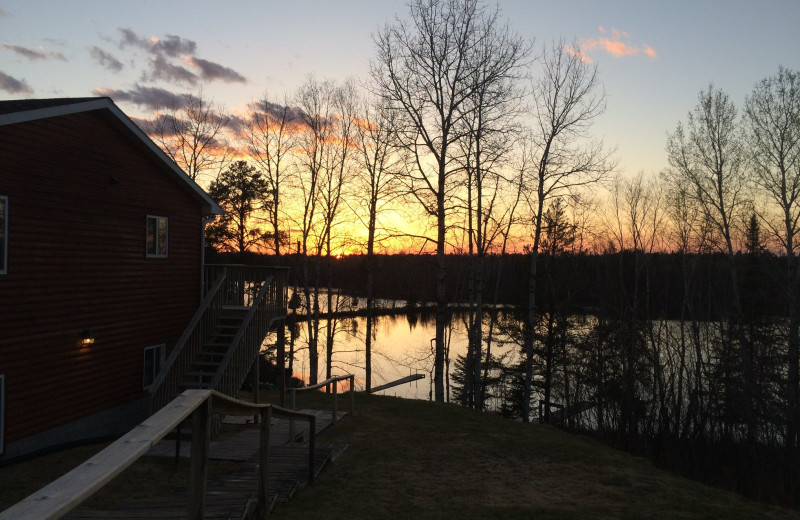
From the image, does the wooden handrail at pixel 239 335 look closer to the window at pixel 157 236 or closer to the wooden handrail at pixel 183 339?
the wooden handrail at pixel 183 339

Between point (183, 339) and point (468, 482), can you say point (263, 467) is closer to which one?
point (468, 482)

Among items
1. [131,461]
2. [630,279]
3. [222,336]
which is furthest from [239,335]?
[630,279]

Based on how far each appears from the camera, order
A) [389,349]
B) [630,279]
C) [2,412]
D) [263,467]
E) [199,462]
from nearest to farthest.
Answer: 1. [199,462]
2. [263,467]
3. [2,412]
4. [630,279]
5. [389,349]

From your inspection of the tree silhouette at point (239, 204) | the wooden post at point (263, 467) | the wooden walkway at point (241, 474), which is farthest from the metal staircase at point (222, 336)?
the tree silhouette at point (239, 204)

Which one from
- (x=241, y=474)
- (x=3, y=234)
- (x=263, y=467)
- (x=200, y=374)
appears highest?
(x=3, y=234)

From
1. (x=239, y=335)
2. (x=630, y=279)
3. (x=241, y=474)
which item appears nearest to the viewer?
(x=241, y=474)

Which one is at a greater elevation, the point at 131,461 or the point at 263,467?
the point at 131,461

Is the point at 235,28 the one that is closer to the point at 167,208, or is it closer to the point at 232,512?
the point at 167,208

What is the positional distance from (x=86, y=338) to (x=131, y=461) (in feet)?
33.5

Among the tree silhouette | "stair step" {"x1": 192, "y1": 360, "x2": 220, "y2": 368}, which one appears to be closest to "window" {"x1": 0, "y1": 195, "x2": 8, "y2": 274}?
"stair step" {"x1": 192, "y1": 360, "x2": 220, "y2": 368}

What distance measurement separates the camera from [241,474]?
285 inches

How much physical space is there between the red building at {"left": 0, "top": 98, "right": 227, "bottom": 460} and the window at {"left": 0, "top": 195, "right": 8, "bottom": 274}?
0.02 m

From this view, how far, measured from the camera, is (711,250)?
27047mm

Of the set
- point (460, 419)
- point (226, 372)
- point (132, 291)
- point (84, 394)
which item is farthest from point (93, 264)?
point (460, 419)
